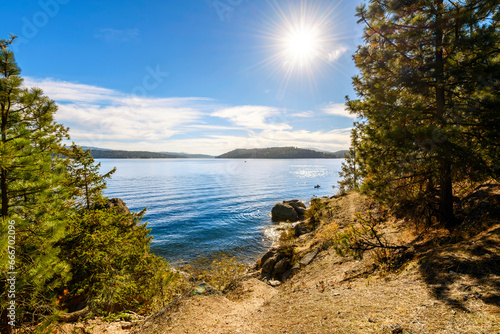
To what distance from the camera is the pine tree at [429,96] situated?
5984mm

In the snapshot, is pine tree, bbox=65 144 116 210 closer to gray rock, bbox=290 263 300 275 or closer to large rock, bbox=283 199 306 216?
gray rock, bbox=290 263 300 275

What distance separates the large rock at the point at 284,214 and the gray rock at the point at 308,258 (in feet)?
57.1

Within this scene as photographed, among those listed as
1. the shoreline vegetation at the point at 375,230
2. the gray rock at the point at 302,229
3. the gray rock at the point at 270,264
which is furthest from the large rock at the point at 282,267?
the gray rock at the point at 302,229

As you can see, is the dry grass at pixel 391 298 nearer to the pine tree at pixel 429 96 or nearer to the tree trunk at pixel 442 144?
the tree trunk at pixel 442 144

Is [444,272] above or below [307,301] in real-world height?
above

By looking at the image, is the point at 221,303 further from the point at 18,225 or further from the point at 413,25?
the point at 413,25

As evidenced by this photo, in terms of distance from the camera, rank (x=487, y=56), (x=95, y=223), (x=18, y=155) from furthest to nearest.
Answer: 1. (x=95, y=223)
2. (x=487, y=56)
3. (x=18, y=155)

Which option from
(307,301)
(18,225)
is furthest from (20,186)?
(307,301)

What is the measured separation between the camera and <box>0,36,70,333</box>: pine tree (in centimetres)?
494

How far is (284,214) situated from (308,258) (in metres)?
18.3

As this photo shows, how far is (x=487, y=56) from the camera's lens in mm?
6047

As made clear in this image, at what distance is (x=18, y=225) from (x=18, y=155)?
180 cm

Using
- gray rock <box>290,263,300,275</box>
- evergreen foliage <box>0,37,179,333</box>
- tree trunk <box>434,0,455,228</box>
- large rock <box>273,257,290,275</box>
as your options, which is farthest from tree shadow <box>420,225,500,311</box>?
evergreen foliage <box>0,37,179,333</box>

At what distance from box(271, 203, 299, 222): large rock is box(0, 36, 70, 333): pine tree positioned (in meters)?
25.6
